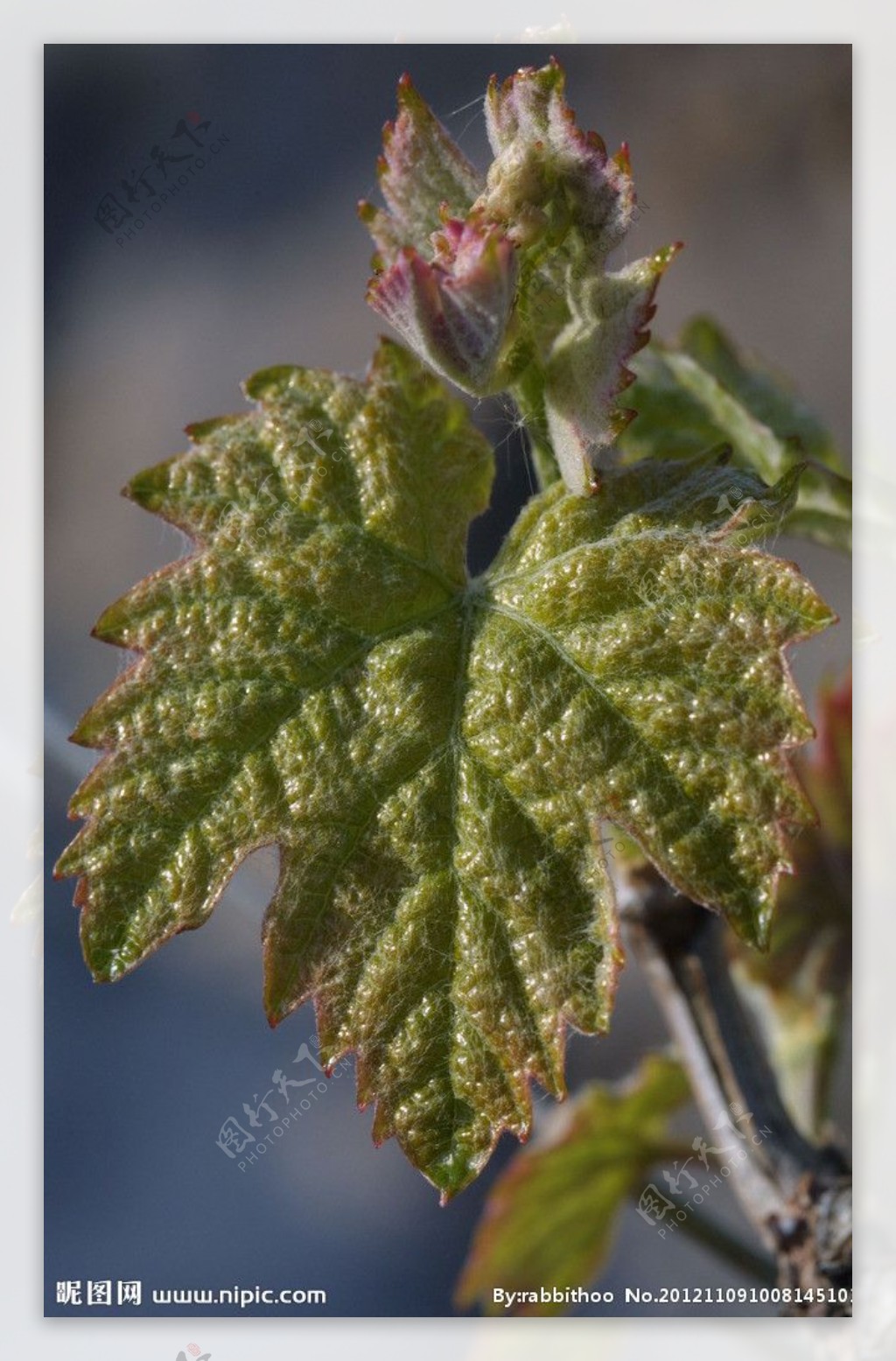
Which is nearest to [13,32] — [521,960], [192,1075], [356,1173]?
[521,960]

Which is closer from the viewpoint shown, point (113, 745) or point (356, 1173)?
point (113, 745)

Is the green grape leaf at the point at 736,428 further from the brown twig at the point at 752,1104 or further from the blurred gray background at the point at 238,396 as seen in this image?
the brown twig at the point at 752,1104

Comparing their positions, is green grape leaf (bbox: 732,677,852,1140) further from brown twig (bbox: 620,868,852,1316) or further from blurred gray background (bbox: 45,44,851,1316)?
brown twig (bbox: 620,868,852,1316)

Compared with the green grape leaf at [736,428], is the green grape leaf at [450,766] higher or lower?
lower

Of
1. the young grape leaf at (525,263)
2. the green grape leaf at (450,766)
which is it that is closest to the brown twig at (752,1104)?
the green grape leaf at (450,766)

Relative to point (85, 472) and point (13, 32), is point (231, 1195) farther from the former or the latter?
point (13, 32)

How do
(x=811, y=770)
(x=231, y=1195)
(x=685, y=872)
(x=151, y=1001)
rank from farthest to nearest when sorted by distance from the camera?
(x=151, y=1001), (x=231, y=1195), (x=811, y=770), (x=685, y=872)

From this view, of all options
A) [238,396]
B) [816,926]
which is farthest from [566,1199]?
[238,396]
